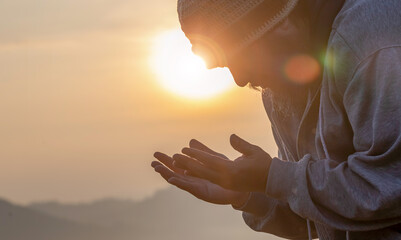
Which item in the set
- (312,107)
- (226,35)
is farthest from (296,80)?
(226,35)

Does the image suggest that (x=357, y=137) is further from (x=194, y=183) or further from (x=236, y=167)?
(x=194, y=183)

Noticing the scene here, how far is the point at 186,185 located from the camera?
15.3ft

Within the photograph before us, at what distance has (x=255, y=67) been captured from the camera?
4.68 metres

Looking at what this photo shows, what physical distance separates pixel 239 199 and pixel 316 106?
94cm

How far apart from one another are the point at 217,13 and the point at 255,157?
101 centimetres

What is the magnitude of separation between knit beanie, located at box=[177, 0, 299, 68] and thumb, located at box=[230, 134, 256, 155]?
2.45 feet

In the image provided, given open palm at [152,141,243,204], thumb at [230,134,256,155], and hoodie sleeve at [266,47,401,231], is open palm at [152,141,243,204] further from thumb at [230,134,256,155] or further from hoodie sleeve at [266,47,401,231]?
hoodie sleeve at [266,47,401,231]

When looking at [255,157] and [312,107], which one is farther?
[312,107]

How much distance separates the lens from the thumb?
4.12 m

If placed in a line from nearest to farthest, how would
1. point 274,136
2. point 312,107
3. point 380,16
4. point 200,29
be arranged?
point 380,16
point 312,107
point 200,29
point 274,136

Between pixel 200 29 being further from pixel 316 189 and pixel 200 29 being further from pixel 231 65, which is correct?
pixel 316 189

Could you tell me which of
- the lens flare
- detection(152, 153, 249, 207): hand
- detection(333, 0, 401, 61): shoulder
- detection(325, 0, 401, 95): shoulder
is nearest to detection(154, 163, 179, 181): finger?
detection(152, 153, 249, 207): hand

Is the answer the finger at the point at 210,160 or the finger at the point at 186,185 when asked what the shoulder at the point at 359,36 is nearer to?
the finger at the point at 210,160

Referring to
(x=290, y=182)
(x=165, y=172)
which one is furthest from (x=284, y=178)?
(x=165, y=172)
